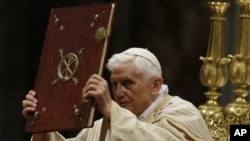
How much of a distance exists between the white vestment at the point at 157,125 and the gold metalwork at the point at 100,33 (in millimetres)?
346

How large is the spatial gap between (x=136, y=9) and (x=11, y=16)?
993 millimetres

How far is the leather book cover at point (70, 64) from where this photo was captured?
6.70 meters

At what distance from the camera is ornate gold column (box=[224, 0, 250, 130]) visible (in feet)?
27.9

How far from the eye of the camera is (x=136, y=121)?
6.93 m

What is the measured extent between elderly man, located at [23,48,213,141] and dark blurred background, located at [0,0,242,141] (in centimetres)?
268

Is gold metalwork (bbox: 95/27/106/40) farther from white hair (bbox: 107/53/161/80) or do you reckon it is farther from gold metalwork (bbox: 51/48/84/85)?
white hair (bbox: 107/53/161/80)

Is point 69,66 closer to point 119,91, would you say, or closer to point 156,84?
point 119,91

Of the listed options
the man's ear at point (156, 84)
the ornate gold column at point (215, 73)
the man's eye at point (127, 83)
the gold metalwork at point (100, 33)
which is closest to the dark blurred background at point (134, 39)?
the ornate gold column at point (215, 73)

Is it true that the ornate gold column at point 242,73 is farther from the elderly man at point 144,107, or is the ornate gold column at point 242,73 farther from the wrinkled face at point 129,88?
the wrinkled face at point 129,88

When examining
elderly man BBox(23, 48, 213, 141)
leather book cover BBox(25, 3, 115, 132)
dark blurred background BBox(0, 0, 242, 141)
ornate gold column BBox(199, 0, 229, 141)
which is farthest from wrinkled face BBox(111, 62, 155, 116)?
dark blurred background BBox(0, 0, 242, 141)

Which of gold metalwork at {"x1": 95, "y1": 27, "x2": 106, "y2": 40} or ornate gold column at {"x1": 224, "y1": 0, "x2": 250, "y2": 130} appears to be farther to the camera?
ornate gold column at {"x1": 224, "y1": 0, "x2": 250, "y2": 130}

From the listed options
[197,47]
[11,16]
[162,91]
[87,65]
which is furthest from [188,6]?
[87,65]

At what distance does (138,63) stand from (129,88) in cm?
15

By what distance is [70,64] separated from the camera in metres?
6.84
